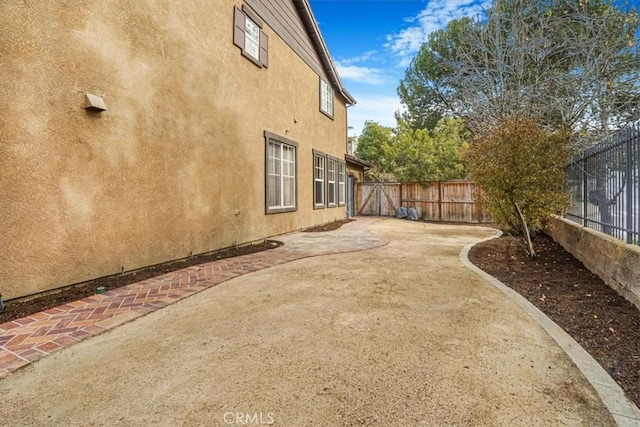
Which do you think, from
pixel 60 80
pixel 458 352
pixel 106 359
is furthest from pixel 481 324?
pixel 60 80

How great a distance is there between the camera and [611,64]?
7152 millimetres

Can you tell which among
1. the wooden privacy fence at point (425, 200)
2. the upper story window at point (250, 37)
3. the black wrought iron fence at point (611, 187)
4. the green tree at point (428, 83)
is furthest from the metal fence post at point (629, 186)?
the green tree at point (428, 83)

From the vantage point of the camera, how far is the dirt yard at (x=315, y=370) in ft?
6.66

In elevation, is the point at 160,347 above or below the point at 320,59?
below

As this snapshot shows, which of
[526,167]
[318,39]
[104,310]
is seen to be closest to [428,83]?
[318,39]

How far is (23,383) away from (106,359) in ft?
1.69

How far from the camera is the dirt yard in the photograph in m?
2.03

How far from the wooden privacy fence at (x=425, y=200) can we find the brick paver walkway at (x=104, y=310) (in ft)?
39.0

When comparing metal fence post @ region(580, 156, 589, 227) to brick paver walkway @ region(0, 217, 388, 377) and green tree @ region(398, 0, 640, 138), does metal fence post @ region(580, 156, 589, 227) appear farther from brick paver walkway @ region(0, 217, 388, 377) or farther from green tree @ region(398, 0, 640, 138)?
brick paver walkway @ region(0, 217, 388, 377)

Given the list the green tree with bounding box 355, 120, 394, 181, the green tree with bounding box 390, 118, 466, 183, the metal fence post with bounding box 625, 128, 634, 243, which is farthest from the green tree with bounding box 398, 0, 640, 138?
the green tree with bounding box 355, 120, 394, 181

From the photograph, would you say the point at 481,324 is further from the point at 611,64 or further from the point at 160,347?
the point at 611,64

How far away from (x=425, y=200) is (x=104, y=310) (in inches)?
616

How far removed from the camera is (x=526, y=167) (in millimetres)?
5852

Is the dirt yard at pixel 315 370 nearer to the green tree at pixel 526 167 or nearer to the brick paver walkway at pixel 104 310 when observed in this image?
the brick paver walkway at pixel 104 310
